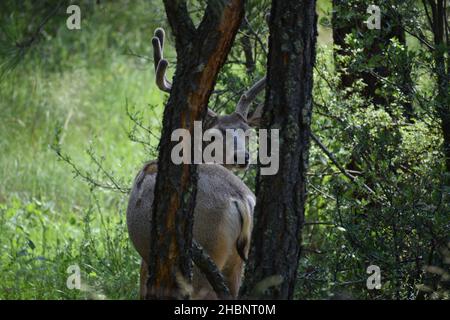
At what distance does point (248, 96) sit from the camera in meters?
6.82

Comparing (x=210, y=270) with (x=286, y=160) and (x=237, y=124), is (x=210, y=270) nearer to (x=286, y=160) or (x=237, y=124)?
(x=286, y=160)

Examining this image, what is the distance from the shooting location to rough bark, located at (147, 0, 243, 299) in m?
4.20

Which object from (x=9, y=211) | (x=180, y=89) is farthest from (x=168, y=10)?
(x=9, y=211)

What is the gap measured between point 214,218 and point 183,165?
1.73 meters

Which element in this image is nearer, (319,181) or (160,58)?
(160,58)

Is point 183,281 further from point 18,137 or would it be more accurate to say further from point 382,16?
point 18,137

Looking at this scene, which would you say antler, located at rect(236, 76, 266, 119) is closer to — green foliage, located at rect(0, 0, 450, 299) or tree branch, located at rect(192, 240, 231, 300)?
green foliage, located at rect(0, 0, 450, 299)

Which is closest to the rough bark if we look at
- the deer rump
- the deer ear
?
the deer rump

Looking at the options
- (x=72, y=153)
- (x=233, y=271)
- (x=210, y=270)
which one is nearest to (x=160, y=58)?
(x=233, y=271)

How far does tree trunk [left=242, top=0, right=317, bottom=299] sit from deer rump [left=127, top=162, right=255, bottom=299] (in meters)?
1.61

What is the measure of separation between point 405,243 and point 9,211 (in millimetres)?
4533

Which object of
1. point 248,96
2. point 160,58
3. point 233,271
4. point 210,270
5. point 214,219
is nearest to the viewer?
point 210,270

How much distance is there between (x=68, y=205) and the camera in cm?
1002
